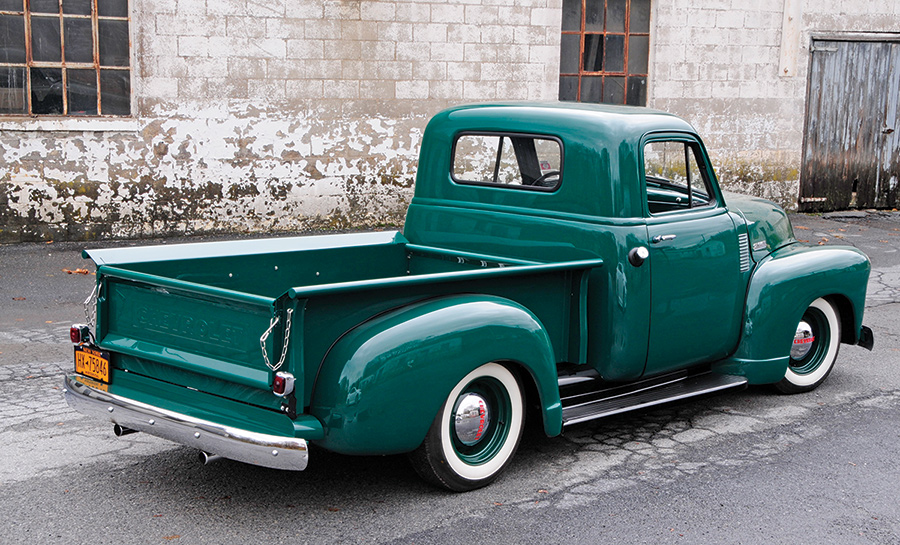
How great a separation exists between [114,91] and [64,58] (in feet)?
2.03

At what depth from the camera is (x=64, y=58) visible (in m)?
10.1

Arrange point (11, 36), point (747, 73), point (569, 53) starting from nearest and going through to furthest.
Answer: point (11, 36) < point (569, 53) < point (747, 73)

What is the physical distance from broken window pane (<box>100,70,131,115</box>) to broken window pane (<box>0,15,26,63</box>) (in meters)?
0.88

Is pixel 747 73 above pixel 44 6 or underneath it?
underneath

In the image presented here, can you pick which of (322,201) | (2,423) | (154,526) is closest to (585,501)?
(154,526)

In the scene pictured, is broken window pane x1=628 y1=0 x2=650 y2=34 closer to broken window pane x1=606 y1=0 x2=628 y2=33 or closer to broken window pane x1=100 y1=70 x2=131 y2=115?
broken window pane x1=606 y1=0 x2=628 y2=33

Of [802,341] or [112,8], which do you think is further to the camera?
[112,8]

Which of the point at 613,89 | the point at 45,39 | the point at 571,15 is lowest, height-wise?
the point at 613,89

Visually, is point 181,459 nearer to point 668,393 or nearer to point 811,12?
point 668,393

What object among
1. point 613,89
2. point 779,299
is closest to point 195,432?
point 779,299

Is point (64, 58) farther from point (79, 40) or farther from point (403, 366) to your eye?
point (403, 366)

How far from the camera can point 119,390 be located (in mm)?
4016

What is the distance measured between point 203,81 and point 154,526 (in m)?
7.79

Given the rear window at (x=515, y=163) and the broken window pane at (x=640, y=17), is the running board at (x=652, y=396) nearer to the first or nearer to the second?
the rear window at (x=515, y=163)
